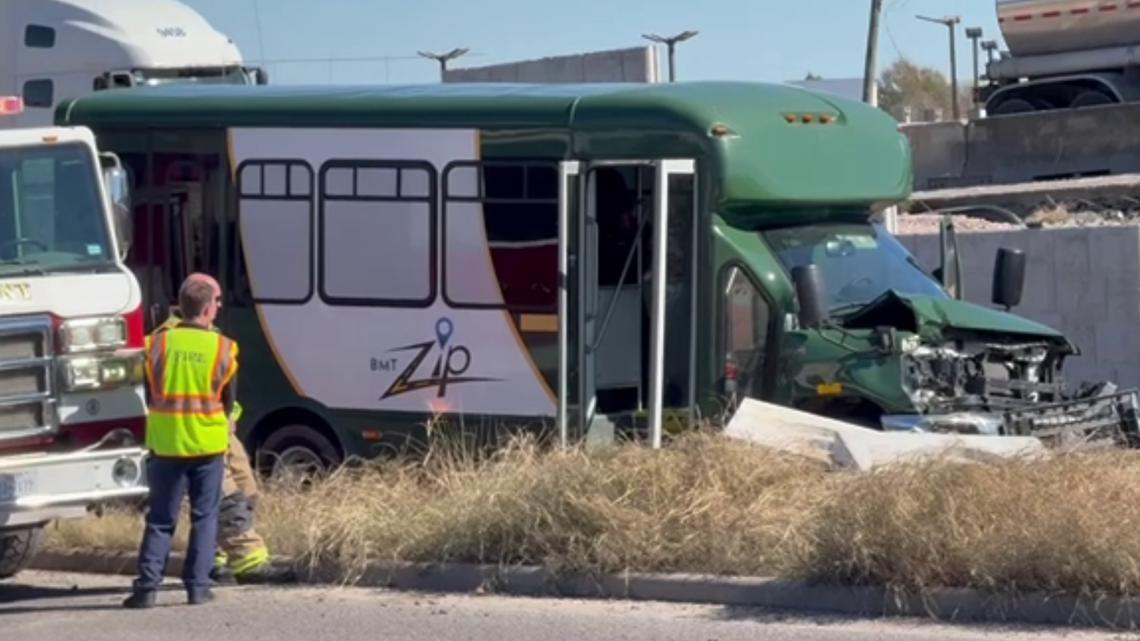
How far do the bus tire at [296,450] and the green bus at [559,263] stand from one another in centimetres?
2

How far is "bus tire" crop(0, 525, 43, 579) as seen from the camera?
38.2 feet

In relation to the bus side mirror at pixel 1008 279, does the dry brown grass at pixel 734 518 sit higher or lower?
lower

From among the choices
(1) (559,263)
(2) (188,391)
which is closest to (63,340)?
(2) (188,391)

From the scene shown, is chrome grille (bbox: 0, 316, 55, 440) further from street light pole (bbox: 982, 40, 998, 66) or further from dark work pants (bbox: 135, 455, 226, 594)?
street light pole (bbox: 982, 40, 998, 66)

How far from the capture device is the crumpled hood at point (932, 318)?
12766 millimetres

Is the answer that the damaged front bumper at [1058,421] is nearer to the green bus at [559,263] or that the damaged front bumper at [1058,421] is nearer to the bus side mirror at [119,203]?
the green bus at [559,263]

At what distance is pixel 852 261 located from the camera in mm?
13539

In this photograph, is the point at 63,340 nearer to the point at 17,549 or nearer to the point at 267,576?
the point at 17,549

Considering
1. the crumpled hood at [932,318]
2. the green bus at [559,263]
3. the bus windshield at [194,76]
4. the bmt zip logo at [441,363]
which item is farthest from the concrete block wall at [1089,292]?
the bus windshield at [194,76]

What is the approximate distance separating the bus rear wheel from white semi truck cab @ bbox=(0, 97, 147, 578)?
7.09 feet

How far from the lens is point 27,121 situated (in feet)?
81.2

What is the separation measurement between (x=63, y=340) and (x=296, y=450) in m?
2.87

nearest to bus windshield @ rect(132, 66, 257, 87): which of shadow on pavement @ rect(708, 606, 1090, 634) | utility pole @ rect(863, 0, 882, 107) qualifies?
utility pole @ rect(863, 0, 882, 107)

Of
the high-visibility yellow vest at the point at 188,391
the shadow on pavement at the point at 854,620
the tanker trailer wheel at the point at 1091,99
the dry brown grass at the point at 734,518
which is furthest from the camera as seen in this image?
the tanker trailer wheel at the point at 1091,99
